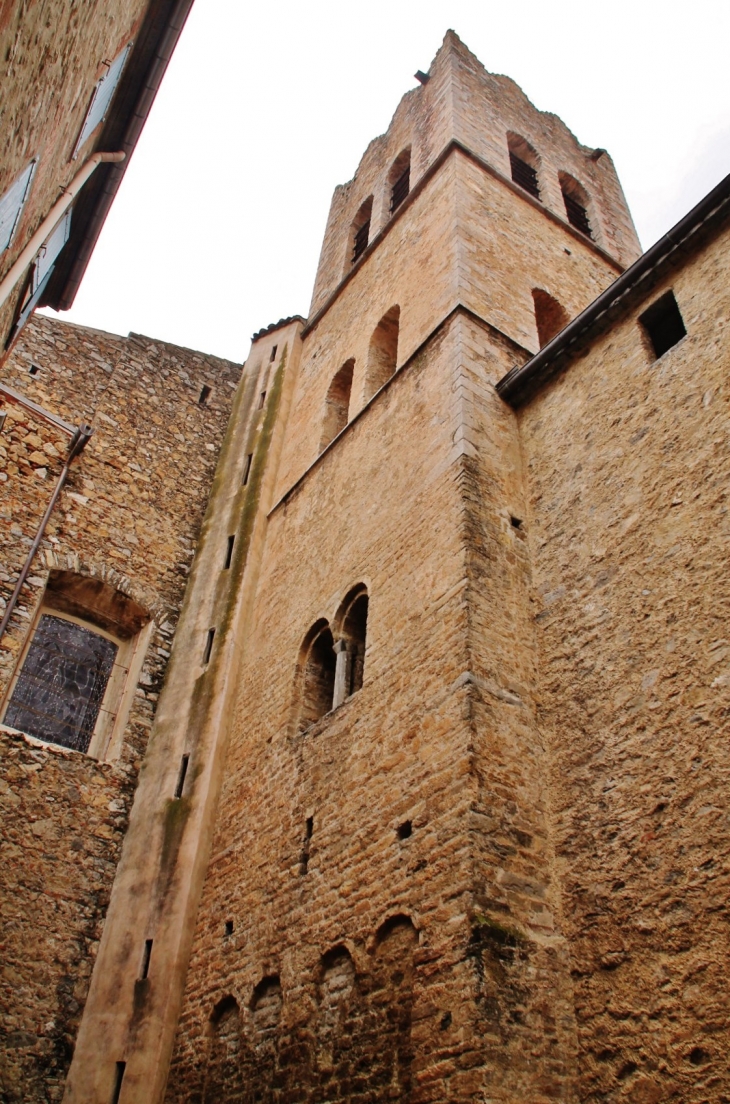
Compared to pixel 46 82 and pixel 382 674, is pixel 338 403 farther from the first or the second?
pixel 46 82

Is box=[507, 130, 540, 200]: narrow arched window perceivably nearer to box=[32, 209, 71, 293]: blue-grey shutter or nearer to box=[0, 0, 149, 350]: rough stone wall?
box=[0, 0, 149, 350]: rough stone wall

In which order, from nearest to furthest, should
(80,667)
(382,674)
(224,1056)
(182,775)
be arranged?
(224,1056), (382,674), (182,775), (80,667)

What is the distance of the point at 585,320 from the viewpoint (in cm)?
767

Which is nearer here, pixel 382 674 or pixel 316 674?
pixel 382 674

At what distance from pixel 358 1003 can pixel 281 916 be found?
1366 millimetres

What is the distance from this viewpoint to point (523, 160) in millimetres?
14477

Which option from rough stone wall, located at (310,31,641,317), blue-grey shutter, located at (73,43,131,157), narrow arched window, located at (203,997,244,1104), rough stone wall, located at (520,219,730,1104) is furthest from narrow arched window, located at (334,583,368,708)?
rough stone wall, located at (310,31,641,317)

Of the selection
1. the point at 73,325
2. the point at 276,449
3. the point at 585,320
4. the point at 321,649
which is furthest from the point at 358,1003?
the point at 73,325

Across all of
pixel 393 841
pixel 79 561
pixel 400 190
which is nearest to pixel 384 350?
pixel 400 190

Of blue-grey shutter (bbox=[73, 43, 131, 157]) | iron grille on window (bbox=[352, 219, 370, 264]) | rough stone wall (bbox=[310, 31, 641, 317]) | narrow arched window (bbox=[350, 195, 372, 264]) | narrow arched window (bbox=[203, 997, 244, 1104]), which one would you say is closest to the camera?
narrow arched window (bbox=[203, 997, 244, 1104])

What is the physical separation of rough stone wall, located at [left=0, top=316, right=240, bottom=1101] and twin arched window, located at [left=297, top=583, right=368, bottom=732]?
2290 mm

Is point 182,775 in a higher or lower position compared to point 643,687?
higher

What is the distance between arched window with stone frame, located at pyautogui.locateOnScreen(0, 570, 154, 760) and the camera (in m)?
9.41

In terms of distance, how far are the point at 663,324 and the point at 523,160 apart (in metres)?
8.76
